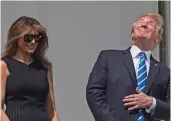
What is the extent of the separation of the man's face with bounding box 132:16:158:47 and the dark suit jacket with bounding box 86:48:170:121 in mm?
173

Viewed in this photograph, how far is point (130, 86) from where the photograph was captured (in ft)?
10.7

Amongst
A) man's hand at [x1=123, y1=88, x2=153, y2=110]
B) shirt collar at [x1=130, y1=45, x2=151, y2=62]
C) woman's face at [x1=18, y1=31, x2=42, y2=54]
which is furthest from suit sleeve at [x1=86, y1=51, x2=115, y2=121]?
woman's face at [x1=18, y1=31, x2=42, y2=54]

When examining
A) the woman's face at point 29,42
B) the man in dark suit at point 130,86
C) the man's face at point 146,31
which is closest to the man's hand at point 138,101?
the man in dark suit at point 130,86

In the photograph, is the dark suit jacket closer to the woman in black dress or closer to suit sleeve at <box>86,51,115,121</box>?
suit sleeve at <box>86,51,115,121</box>

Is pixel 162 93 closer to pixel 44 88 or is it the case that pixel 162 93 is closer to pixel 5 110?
pixel 44 88

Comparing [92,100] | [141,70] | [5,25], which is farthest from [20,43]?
[5,25]

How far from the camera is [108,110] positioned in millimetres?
3178

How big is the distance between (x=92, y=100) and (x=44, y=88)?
1.12 feet

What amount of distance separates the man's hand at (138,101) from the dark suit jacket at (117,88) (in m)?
0.04

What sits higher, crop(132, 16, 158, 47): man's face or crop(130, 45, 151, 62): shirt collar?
crop(132, 16, 158, 47): man's face

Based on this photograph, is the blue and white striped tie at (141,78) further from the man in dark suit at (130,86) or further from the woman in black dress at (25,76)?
the woman in black dress at (25,76)

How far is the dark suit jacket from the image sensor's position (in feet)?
10.5

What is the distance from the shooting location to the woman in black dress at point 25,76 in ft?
10.3

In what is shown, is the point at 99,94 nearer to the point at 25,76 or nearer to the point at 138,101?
the point at 138,101
